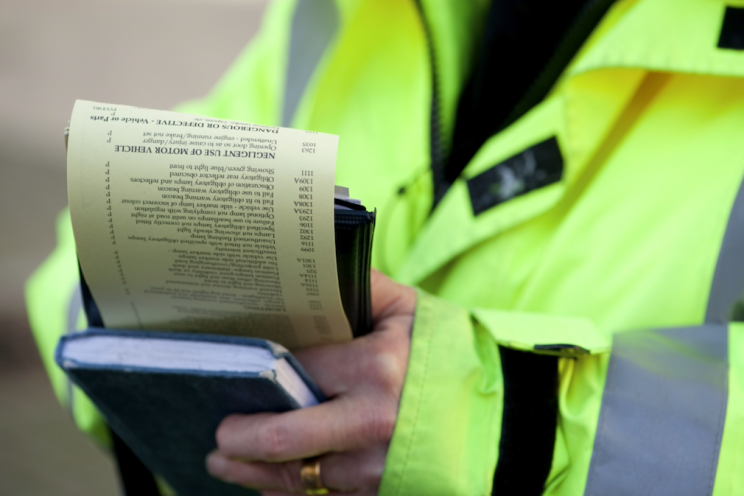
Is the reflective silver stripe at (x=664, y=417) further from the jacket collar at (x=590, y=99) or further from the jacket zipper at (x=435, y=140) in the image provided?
the jacket zipper at (x=435, y=140)

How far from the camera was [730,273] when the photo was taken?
0.59 meters

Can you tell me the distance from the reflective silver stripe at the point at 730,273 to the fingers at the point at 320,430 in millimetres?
386

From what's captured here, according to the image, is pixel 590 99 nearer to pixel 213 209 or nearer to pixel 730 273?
pixel 730 273

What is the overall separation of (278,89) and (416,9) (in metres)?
0.30

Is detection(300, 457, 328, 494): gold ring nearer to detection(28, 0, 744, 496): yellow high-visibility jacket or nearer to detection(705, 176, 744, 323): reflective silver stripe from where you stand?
detection(28, 0, 744, 496): yellow high-visibility jacket

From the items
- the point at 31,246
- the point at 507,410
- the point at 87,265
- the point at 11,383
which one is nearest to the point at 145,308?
the point at 87,265

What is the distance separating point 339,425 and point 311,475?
79mm

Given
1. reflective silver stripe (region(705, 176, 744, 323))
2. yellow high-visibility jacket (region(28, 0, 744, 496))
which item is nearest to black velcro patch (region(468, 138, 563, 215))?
yellow high-visibility jacket (region(28, 0, 744, 496))

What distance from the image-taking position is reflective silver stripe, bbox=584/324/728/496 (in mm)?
524

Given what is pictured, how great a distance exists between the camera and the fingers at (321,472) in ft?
1.82

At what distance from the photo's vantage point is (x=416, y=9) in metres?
0.95

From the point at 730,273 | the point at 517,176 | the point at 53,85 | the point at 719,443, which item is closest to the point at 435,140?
the point at 517,176

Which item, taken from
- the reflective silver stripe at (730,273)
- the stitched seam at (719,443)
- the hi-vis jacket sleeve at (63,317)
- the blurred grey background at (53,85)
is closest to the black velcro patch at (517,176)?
the reflective silver stripe at (730,273)

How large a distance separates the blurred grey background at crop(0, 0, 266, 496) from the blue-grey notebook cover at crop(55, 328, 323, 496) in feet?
4.16
